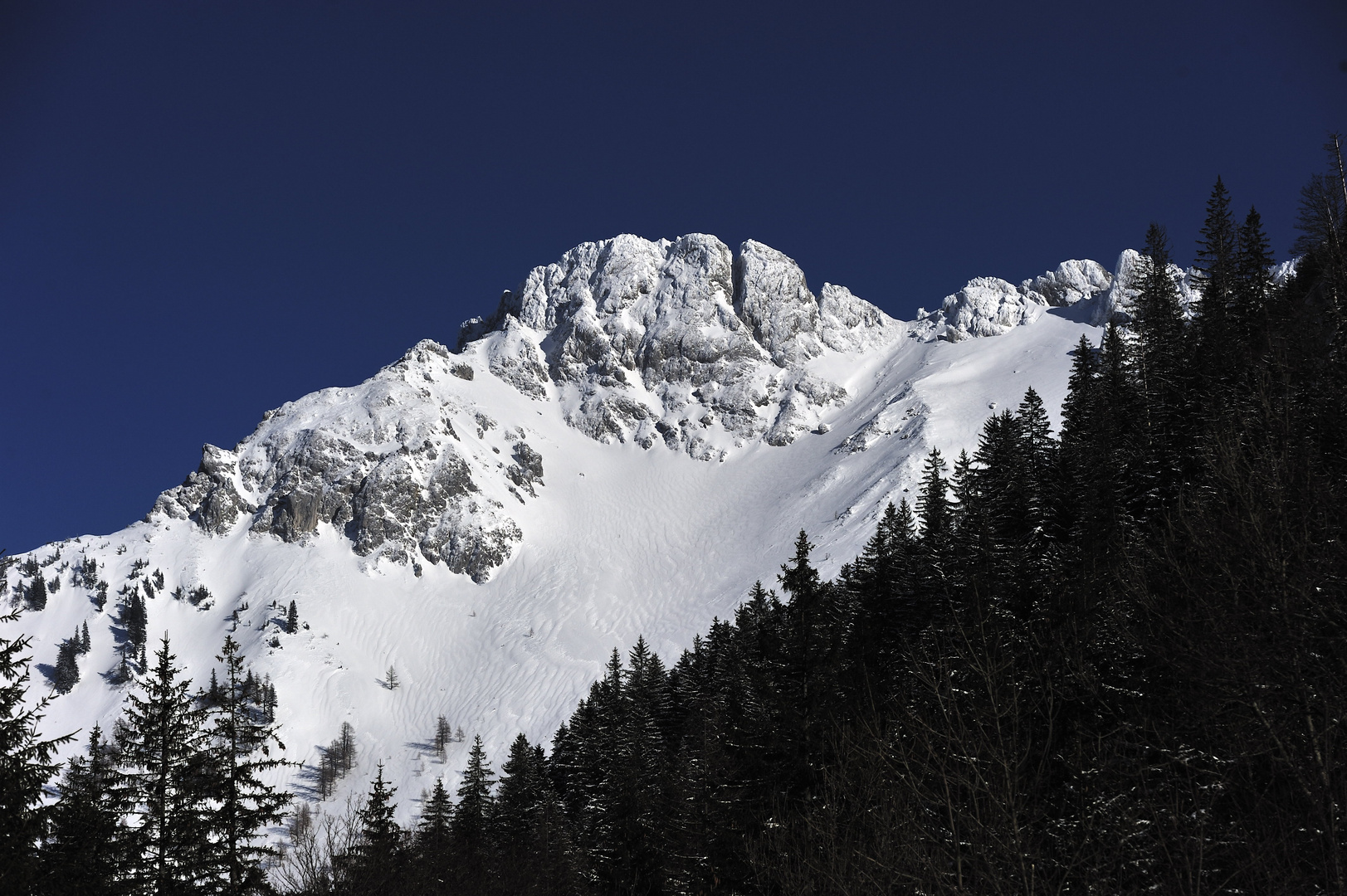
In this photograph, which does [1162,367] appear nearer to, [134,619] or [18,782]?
[18,782]

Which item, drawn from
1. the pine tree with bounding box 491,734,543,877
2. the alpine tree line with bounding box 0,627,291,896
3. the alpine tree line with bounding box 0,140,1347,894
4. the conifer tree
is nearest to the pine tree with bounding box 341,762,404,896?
the alpine tree line with bounding box 0,140,1347,894

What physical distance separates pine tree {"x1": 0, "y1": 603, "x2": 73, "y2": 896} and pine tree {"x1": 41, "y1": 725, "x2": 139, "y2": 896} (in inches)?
19.6

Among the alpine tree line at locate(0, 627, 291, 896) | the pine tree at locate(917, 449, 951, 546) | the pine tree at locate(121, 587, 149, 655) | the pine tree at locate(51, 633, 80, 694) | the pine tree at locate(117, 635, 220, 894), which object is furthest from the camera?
the pine tree at locate(121, 587, 149, 655)

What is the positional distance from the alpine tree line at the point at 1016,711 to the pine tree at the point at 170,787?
0.34ft

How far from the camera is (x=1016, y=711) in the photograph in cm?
1292

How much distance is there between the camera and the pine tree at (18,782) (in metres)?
15.6

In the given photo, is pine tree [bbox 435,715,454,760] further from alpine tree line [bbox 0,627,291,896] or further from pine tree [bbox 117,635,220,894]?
pine tree [bbox 117,635,220,894]

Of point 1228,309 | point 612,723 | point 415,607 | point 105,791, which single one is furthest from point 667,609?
point 105,791

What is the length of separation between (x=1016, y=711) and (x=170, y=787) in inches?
734

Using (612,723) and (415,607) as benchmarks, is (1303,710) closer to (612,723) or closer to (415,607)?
(612,723)

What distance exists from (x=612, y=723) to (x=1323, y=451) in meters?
40.0

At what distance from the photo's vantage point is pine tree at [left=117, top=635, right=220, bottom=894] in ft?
63.4

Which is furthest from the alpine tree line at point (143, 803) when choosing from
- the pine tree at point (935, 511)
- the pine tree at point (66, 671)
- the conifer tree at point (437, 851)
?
the pine tree at point (66, 671)

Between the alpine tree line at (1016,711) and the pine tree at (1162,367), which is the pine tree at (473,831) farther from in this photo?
the pine tree at (1162,367)
